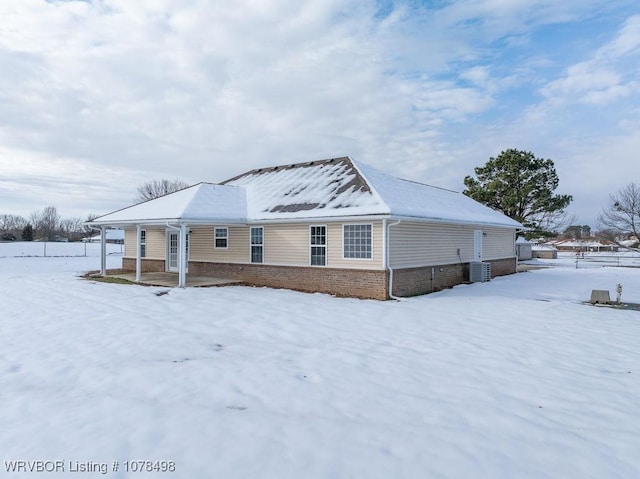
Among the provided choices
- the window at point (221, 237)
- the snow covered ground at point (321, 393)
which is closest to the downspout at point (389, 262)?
the snow covered ground at point (321, 393)

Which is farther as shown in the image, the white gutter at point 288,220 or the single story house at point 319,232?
the single story house at point 319,232

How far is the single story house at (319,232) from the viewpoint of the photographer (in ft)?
43.4

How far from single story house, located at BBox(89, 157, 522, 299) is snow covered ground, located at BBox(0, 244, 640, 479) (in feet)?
11.9

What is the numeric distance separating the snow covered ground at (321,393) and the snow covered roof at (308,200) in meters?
4.63

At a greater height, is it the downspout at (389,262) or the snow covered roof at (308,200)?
the snow covered roof at (308,200)

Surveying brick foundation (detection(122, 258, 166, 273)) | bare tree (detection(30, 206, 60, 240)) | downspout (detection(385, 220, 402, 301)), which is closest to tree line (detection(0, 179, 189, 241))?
bare tree (detection(30, 206, 60, 240))

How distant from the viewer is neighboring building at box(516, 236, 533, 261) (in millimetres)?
37216

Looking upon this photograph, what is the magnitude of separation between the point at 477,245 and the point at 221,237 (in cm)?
1196

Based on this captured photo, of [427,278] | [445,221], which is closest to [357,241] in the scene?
[427,278]

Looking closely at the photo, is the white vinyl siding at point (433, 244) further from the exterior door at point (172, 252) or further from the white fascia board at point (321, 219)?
the exterior door at point (172, 252)

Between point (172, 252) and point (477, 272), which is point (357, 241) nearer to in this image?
point (477, 272)

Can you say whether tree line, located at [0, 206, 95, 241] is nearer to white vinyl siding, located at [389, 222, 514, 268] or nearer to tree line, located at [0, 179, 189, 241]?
tree line, located at [0, 179, 189, 241]

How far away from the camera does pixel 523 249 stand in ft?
126

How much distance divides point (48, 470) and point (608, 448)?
498 cm
